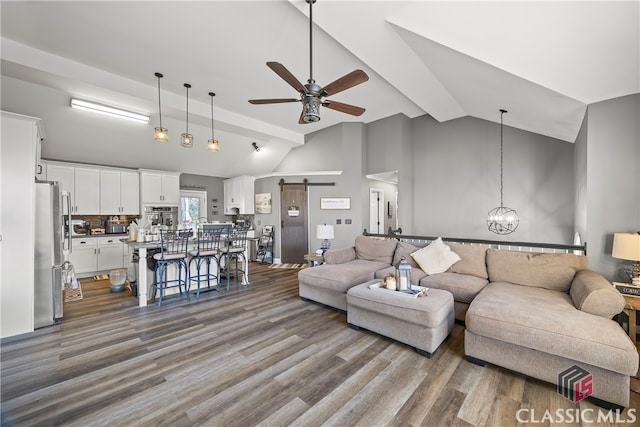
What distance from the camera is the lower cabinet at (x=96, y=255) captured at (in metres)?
5.43

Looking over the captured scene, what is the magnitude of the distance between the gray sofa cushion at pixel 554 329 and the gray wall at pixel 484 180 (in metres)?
2.88

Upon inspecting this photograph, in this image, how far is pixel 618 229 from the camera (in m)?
2.72

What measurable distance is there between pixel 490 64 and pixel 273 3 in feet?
7.84

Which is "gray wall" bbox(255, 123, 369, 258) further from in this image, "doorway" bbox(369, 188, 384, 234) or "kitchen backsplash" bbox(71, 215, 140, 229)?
"kitchen backsplash" bbox(71, 215, 140, 229)

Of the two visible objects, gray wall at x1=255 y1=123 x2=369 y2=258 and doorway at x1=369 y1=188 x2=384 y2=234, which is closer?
gray wall at x1=255 y1=123 x2=369 y2=258

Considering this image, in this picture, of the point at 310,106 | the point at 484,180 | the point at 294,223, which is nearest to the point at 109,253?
the point at 294,223

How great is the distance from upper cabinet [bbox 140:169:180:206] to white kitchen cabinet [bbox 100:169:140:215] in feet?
0.53

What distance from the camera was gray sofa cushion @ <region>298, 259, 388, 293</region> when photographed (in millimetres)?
3498

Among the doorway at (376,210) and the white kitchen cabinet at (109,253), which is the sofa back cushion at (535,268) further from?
the white kitchen cabinet at (109,253)

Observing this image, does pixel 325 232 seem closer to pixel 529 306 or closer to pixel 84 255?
pixel 529 306

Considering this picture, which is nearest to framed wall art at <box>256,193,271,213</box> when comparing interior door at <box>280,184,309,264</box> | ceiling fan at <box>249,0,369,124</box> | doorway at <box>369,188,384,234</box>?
interior door at <box>280,184,309,264</box>

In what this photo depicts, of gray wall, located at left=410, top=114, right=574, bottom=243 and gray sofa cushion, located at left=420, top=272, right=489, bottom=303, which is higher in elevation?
gray wall, located at left=410, top=114, right=574, bottom=243

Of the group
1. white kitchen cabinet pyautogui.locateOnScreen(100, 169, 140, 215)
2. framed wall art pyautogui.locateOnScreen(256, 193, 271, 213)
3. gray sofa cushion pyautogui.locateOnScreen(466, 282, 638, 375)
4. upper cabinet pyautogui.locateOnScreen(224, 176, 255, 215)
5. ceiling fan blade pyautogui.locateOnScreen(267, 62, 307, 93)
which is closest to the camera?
gray sofa cushion pyautogui.locateOnScreen(466, 282, 638, 375)

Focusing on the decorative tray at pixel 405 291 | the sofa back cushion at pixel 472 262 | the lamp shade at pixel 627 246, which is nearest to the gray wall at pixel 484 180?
the sofa back cushion at pixel 472 262
